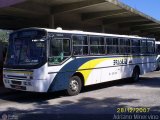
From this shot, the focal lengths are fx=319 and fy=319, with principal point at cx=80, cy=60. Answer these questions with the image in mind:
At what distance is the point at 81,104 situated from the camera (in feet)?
35.3

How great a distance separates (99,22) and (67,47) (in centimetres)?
1323

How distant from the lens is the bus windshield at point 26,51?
11242mm

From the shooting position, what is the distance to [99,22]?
25.0 meters

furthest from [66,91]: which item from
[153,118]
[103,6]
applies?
[103,6]

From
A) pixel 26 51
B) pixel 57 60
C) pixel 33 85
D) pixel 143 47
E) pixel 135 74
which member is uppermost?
pixel 143 47

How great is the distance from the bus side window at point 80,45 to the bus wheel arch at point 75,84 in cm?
89

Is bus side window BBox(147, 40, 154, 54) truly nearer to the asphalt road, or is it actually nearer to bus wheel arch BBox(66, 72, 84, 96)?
the asphalt road

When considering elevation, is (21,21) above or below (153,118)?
above

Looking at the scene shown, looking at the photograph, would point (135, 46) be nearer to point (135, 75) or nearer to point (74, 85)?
point (135, 75)

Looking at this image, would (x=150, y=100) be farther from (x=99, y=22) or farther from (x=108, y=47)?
(x=99, y=22)

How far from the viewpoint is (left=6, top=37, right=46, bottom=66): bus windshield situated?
443 inches

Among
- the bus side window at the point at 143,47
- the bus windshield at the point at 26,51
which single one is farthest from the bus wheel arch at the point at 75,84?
the bus side window at the point at 143,47

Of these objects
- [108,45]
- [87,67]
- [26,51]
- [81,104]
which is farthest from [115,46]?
[81,104]

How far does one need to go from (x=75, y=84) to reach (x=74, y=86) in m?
0.09
